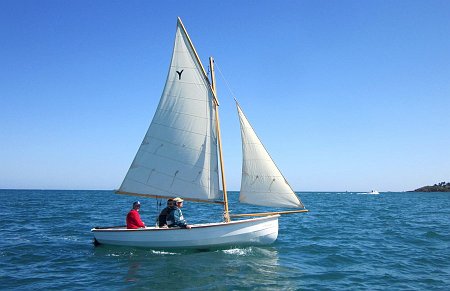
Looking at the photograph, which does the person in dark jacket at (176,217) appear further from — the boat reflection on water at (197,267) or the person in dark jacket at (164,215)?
the boat reflection on water at (197,267)

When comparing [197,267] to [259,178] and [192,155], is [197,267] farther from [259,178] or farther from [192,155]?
[192,155]

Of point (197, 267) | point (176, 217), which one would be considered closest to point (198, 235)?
point (176, 217)

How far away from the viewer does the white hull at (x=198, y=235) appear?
16078 millimetres

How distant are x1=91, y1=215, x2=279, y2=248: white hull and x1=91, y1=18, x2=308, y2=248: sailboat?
221mm

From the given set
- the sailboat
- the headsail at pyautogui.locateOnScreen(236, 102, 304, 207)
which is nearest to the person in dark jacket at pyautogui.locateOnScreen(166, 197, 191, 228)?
the sailboat

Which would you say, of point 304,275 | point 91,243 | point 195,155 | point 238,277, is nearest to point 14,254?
point 91,243

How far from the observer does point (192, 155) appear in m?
17.8

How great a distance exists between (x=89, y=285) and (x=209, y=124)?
9148 mm

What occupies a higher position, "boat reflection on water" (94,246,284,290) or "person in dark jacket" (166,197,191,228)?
"person in dark jacket" (166,197,191,228)

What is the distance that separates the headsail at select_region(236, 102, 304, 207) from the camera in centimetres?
1703

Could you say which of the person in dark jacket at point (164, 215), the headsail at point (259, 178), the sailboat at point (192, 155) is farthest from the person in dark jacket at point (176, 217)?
the headsail at point (259, 178)

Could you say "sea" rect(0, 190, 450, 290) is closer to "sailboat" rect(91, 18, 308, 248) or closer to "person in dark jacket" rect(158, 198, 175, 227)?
"person in dark jacket" rect(158, 198, 175, 227)

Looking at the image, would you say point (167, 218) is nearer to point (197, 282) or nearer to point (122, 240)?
point (122, 240)

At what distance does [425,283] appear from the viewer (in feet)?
39.2
